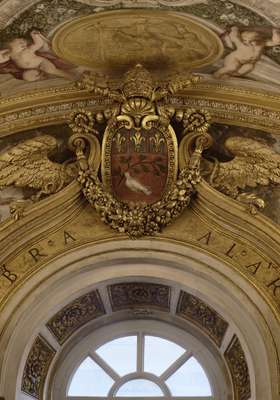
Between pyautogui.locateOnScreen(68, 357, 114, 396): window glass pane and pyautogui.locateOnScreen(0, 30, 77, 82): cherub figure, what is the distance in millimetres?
3364

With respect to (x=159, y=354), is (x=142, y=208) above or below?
above

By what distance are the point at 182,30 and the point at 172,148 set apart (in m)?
1.24

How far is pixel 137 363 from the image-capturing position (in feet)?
31.6

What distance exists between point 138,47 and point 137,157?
1157 millimetres

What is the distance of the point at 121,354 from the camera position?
9.68 m

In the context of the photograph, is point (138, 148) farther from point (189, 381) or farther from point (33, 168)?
point (189, 381)

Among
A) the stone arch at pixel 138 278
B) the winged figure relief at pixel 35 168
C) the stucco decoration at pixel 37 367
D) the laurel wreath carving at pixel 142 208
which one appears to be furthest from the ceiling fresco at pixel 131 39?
the stucco decoration at pixel 37 367

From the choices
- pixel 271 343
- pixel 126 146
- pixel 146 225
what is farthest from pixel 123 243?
pixel 271 343

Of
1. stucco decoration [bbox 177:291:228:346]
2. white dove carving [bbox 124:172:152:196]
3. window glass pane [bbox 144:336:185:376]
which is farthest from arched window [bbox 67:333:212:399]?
white dove carving [bbox 124:172:152:196]

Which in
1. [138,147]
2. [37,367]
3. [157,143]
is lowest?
[37,367]

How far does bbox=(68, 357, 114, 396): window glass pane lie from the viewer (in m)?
9.46

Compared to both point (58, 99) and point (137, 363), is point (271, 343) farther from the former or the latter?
point (58, 99)

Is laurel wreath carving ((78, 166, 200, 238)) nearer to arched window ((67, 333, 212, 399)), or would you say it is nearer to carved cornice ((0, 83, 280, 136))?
carved cornice ((0, 83, 280, 136))

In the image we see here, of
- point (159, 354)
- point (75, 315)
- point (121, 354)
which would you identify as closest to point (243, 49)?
point (75, 315)
